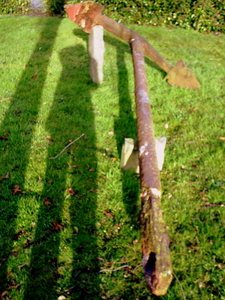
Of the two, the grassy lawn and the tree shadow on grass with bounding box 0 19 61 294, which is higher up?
the tree shadow on grass with bounding box 0 19 61 294

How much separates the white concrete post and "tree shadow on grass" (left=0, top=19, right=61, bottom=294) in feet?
4.15

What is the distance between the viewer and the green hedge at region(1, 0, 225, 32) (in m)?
10.2

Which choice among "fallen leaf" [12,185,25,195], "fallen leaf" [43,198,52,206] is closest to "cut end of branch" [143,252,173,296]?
"fallen leaf" [43,198,52,206]

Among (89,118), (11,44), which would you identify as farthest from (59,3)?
(89,118)

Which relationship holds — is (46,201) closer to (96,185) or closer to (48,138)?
(96,185)

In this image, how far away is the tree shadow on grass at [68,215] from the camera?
2367 mm

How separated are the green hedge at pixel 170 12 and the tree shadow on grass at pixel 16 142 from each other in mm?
5096

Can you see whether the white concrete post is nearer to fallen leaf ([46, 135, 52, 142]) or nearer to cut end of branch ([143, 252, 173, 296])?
fallen leaf ([46, 135, 52, 142])

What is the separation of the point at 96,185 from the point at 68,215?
596 mm

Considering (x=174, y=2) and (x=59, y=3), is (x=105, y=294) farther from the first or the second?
(x=59, y=3)

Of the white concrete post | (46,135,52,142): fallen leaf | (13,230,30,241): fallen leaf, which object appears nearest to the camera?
(13,230,30,241): fallen leaf

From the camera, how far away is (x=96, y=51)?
5.65 metres

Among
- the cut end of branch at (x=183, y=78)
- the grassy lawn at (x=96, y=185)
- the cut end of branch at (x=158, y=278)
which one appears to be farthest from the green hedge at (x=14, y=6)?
the cut end of branch at (x=158, y=278)

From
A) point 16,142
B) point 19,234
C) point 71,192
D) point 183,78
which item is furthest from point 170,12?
point 19,234
